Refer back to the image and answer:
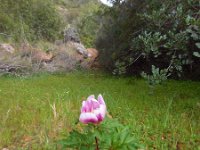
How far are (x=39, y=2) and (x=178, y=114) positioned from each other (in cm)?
2513

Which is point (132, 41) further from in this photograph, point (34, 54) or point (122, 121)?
→ point (34, 54)

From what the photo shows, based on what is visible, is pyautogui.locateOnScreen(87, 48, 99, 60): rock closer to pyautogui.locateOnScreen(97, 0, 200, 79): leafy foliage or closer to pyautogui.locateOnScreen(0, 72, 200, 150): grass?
pyautogui.locateOnScreen(97, 0, 200, 79): leafy foliage

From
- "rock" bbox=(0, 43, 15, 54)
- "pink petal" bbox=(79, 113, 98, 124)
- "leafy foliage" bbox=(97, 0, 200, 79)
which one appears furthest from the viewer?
"rock" bbox=(0, 43, 15, 54)

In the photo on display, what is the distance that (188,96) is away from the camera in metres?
8.20

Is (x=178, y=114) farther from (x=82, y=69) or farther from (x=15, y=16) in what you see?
(x=15, y=16)

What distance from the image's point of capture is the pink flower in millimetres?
2322

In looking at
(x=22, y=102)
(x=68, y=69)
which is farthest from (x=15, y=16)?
(x=22, y=102)

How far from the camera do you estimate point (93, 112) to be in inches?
92.7

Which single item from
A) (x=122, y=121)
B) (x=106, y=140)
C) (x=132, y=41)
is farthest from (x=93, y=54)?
(x=106, y=140)

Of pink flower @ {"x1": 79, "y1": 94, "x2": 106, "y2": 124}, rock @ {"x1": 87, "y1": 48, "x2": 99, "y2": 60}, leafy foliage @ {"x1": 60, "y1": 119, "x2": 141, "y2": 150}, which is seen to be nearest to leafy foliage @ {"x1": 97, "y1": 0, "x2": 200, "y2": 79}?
rock @ {"x1": 87, "y1": 48, "x2": 99, "y2": 60}

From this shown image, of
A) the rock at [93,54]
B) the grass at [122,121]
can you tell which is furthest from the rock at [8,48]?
the grass at [122,121]

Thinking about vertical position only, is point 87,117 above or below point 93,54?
below

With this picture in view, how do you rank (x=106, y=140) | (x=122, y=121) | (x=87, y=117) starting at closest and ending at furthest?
(x=87, y=117)
(x=106, y=140)
(x=122, y=121)

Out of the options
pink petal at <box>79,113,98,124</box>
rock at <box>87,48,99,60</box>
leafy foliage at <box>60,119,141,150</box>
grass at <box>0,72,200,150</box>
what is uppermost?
rock at <box>87,48,99,60</box>
